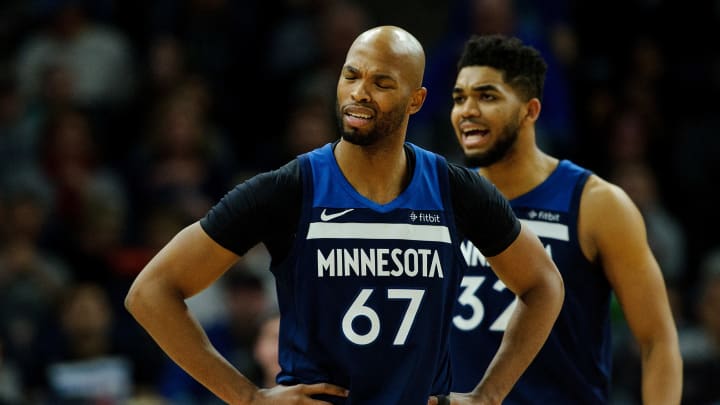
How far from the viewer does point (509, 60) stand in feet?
16.9

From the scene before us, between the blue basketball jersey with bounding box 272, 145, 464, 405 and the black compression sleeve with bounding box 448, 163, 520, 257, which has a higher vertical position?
the black compression sleeve with bounding box 448, 163, 520, 257

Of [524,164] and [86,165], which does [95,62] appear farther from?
[524,164]

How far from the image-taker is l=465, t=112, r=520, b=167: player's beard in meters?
5.05

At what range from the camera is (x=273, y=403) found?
12.5 ft

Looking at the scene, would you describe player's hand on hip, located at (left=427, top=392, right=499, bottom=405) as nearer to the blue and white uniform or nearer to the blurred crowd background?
the blue and white uniform

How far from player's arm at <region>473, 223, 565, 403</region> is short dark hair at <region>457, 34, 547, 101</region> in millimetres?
1168

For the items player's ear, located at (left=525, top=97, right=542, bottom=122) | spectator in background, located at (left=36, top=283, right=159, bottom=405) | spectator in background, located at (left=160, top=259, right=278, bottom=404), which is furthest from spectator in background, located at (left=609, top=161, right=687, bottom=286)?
player's ear, located at (left=525, top=97, right=542, bottom=122)

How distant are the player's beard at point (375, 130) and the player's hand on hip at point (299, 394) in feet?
2.53

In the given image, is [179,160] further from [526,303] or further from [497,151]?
[526,303]

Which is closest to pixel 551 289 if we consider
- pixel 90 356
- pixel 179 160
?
pixel 90 356

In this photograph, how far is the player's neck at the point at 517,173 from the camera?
16.8ft

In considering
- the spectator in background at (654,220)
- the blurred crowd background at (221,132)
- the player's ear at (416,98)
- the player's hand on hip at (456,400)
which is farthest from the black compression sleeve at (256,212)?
the spectator in background at (654,220)

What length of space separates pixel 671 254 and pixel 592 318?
194 inches

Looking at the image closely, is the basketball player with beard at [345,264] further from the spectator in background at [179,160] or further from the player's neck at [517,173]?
the spectator in background at [179,160]
